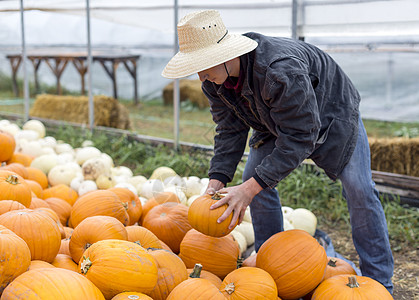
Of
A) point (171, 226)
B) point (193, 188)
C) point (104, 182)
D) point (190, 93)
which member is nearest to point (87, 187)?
point (104, 182)

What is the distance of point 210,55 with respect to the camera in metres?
2.01

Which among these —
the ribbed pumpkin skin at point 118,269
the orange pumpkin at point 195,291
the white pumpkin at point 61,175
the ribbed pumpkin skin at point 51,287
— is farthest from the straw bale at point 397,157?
the ribbed pumpkin skin at point 51,287

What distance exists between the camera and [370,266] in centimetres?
240

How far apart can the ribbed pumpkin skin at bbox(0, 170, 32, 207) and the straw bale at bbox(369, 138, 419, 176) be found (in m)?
3.29

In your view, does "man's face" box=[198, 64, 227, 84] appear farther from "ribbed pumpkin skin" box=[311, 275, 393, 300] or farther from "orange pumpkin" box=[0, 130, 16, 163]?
"orange pumpkin" box=[0, 130, 16, 163]

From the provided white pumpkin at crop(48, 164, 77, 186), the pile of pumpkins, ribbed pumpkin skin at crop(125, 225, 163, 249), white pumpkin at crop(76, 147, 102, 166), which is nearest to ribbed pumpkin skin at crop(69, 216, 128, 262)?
the pile of pumpkins

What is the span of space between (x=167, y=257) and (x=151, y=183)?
1748 mm

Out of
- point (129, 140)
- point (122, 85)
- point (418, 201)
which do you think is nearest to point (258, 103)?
point (418, 201)

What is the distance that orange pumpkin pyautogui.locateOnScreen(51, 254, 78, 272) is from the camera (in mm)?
2125

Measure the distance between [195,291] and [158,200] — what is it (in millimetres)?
1415

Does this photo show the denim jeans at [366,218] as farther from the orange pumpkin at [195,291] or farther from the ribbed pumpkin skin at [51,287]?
the ribbed pumpkin skin at [51,287]

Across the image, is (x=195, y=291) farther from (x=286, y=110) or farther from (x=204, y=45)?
(x=204, y=45)

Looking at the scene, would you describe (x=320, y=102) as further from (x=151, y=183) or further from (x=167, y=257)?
(x=151, y=183)

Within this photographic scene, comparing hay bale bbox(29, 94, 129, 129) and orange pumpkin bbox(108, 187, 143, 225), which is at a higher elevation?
orange pumpkin bbox(108, 187, 143, 225)
